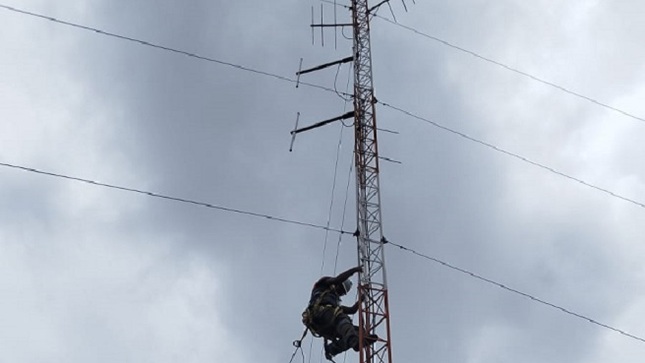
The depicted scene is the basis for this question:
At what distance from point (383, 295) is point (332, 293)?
150 cm

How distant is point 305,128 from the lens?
3111 centimetres

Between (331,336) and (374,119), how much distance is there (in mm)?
8221

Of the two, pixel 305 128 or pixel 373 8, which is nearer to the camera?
pixel 305 128

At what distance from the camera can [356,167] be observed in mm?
29391

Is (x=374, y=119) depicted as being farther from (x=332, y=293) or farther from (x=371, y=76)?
(x=332, y=293)

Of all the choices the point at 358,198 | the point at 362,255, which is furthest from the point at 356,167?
the point at 362,255

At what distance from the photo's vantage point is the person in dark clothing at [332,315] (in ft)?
82.7

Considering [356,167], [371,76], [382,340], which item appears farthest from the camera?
[371,76]

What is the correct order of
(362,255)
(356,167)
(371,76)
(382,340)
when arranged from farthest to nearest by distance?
1. (371,76)
2. (356,167)
3. (362,255)
4. (382,340)

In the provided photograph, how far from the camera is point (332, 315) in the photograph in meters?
25.5

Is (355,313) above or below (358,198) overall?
below

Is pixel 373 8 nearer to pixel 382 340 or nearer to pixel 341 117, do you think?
pixel 341 117

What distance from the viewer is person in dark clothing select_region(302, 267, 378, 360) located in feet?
82.7

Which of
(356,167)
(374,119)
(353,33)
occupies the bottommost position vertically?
(356,167)
